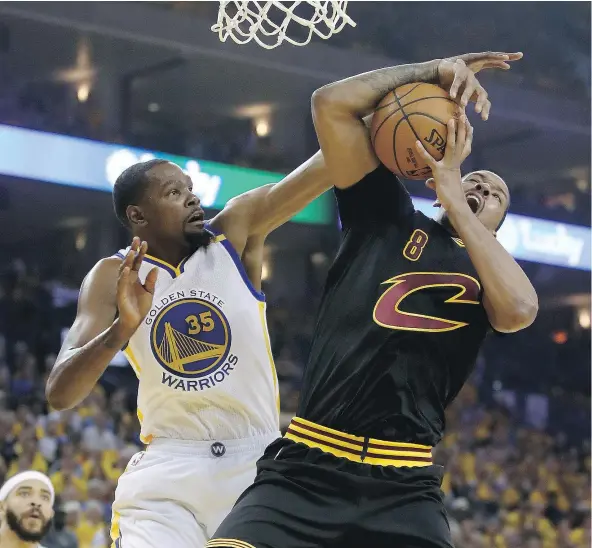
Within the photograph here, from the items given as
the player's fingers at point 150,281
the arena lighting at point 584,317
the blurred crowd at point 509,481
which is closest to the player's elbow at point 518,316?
the player's fingers at point 150,281

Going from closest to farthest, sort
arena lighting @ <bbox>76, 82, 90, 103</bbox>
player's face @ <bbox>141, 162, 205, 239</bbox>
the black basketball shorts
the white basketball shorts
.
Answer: the black basketball shorts < the white basketball shorts < player's face @ <bbox>141, 162, 205, 239</bbox> < arena lighting @ <bbox>76, 82, 90, 103</bbox>

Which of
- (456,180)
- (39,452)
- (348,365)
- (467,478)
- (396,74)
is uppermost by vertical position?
(396,74)

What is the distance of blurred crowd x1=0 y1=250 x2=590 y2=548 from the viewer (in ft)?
32.8

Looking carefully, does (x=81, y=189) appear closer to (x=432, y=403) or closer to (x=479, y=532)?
(x=479, y=532)

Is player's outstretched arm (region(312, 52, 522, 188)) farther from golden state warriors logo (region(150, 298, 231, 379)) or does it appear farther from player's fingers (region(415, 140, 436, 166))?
golden state warriors logo (region(150, 298, 231, 379))

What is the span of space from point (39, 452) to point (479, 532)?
5.01m

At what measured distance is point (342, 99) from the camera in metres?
3.28

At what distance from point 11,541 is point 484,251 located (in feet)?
12.6

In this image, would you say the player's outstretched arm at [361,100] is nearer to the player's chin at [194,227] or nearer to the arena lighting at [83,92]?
the player's chin at [194,227]

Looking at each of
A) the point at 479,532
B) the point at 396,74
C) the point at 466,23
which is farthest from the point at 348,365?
the point at 466,23

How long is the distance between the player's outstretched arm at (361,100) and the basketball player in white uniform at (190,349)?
0.72 meters

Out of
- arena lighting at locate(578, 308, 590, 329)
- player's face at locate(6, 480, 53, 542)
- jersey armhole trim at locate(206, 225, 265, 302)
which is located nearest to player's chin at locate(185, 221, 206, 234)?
jersey armhole trim at locate(206, 225, 265, 302)

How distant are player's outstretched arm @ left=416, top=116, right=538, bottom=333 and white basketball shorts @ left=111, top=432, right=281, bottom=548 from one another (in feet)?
3.99

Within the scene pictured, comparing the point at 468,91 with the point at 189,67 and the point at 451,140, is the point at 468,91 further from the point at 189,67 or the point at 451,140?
the point at 189,67
